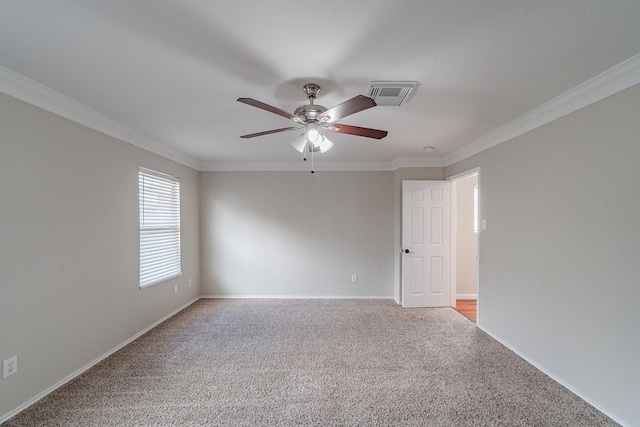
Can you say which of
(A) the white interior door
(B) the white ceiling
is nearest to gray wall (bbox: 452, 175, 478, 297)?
(A) the white interior door

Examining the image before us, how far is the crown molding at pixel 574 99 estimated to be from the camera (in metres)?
1.74

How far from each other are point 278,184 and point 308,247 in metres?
1.26

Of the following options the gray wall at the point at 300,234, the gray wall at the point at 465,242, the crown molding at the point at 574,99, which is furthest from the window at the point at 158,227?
the gray wall at the point at 465,242

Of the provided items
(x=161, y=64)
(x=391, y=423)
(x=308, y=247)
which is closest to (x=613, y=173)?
(x=391, y=423)

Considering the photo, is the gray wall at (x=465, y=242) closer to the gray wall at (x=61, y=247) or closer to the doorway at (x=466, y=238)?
the doorway at (x=466, y=238)

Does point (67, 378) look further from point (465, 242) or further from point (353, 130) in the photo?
point (465, 242)

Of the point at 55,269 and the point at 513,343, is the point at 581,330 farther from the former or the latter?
the point at 55,269

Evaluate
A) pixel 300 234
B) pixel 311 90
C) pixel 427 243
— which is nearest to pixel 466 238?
Answer: pixel 427 243

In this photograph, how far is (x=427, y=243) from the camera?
14.1ft

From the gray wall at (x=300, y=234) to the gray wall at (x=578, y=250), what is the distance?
1.98m

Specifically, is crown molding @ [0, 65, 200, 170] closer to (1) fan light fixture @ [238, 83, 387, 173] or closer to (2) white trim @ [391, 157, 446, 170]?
(1) fan light fixture @ [238, 83, 387, 173]

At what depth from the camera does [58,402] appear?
203 cm

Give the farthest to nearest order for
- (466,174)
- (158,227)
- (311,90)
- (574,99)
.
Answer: (466,174) → (158,227) → (574,99) → (311,90)

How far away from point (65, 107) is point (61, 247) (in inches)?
47.2
